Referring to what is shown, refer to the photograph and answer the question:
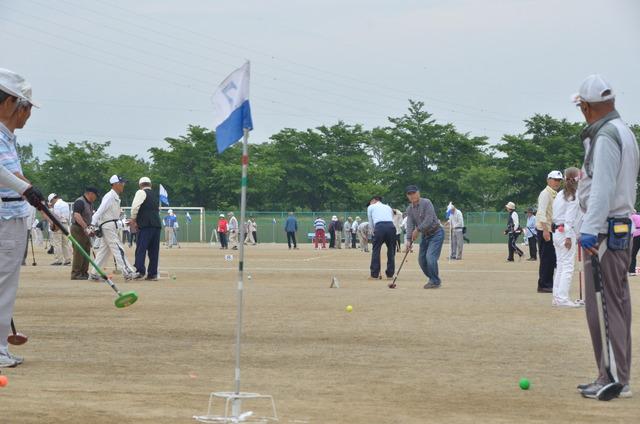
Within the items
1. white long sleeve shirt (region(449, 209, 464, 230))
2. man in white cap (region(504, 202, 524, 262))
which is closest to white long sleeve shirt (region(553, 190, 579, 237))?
man in white cap (region(504, 202, 524, 262))

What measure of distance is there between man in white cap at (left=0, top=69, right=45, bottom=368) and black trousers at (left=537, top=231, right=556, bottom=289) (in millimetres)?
11144

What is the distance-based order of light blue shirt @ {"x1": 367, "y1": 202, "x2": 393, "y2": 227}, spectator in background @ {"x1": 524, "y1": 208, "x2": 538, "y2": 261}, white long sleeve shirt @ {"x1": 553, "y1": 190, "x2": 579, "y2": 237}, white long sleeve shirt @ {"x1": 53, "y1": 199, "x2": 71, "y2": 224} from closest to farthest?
white long sleeve shirt @ {"x1": 553, "y1": 190, "x2": 579, "y2": 237}, light blue shirt @ {"x1": 367, "y1": 202, "x2": 393, "y2": 227}, white long sleeve shirt @ {"x1": 53, "y1": 199, "x2": 71, "y2": 224}, spectator in background @ {"x1": 524, "y1": 208, "x2": 538, "y2": 261}

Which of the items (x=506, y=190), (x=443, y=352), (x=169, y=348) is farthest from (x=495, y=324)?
(x=506, y=190)

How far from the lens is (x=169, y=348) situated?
10867mm

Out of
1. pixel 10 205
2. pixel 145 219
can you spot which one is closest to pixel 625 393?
pixel 10 205

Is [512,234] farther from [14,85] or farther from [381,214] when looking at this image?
[14,85]

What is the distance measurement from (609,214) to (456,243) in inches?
1301

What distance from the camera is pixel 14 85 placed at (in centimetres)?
929

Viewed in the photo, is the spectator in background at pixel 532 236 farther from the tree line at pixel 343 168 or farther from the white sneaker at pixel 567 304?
the tree line at pixel 343 168

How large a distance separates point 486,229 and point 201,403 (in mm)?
73879

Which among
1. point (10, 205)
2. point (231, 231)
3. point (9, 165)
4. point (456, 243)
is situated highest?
point (231, 231)

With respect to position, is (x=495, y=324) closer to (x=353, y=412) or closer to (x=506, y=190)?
(x=353, y=412)

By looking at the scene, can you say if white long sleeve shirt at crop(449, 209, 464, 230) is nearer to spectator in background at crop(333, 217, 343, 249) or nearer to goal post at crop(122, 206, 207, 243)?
spectator in background at crop(333, 217, 343, 249)

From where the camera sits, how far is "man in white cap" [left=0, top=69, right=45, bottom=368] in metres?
9.25
